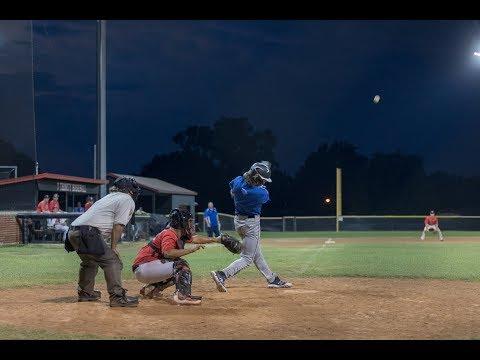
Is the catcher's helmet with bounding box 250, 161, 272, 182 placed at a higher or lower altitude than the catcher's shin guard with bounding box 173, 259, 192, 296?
higher

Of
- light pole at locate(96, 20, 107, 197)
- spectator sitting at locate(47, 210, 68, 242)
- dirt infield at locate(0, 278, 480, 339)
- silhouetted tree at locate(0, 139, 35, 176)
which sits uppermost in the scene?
light pole at locate(96, 20, 107, 197)

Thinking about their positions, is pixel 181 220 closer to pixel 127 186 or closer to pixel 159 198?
pixel 127 186

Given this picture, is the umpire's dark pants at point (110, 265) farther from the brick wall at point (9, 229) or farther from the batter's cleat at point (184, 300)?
the brick wall at point (9, 229)

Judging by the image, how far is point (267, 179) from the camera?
9.34 metres

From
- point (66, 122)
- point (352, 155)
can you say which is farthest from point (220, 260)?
point (66, 122)

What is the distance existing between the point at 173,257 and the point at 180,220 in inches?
18.6

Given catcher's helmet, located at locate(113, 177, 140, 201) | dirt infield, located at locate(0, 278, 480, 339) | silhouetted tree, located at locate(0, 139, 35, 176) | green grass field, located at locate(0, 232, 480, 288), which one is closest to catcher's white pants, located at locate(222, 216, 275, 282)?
dirt infield, located at locate(0, 278, 480, 339)

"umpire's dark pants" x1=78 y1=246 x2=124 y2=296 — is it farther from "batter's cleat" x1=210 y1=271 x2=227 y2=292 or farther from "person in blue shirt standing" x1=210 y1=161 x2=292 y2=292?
"person in blue shirt standing" x1=210 y1=161 x2=292 y2=292

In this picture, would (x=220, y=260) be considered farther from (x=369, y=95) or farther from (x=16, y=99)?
(x=369, y=95)

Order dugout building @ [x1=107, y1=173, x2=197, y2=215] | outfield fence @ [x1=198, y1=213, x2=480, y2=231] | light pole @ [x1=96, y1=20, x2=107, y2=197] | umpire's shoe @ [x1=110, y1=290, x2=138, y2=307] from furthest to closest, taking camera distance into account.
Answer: outfield fence @ [x1=198, y1=213, x2=480, y2=231] → dugout building @ [x1=107, y1=173, x2=197, y2=215] → light pole @ [x1=96, y1=20, x2=107, y2=197] → umpire's shoe @ [x1=110, y1=290, x2=138, y2=307]

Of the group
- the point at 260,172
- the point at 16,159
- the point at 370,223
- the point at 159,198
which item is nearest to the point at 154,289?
the point at 260,172

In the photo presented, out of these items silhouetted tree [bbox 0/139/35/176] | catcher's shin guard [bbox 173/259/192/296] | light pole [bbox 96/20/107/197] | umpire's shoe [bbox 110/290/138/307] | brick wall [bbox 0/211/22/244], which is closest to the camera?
umpire's shoe [bbox 110/290/138/307]

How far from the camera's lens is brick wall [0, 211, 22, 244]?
880 inches

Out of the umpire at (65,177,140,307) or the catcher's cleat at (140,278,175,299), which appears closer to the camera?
the umpire at (65,177,140,307)
